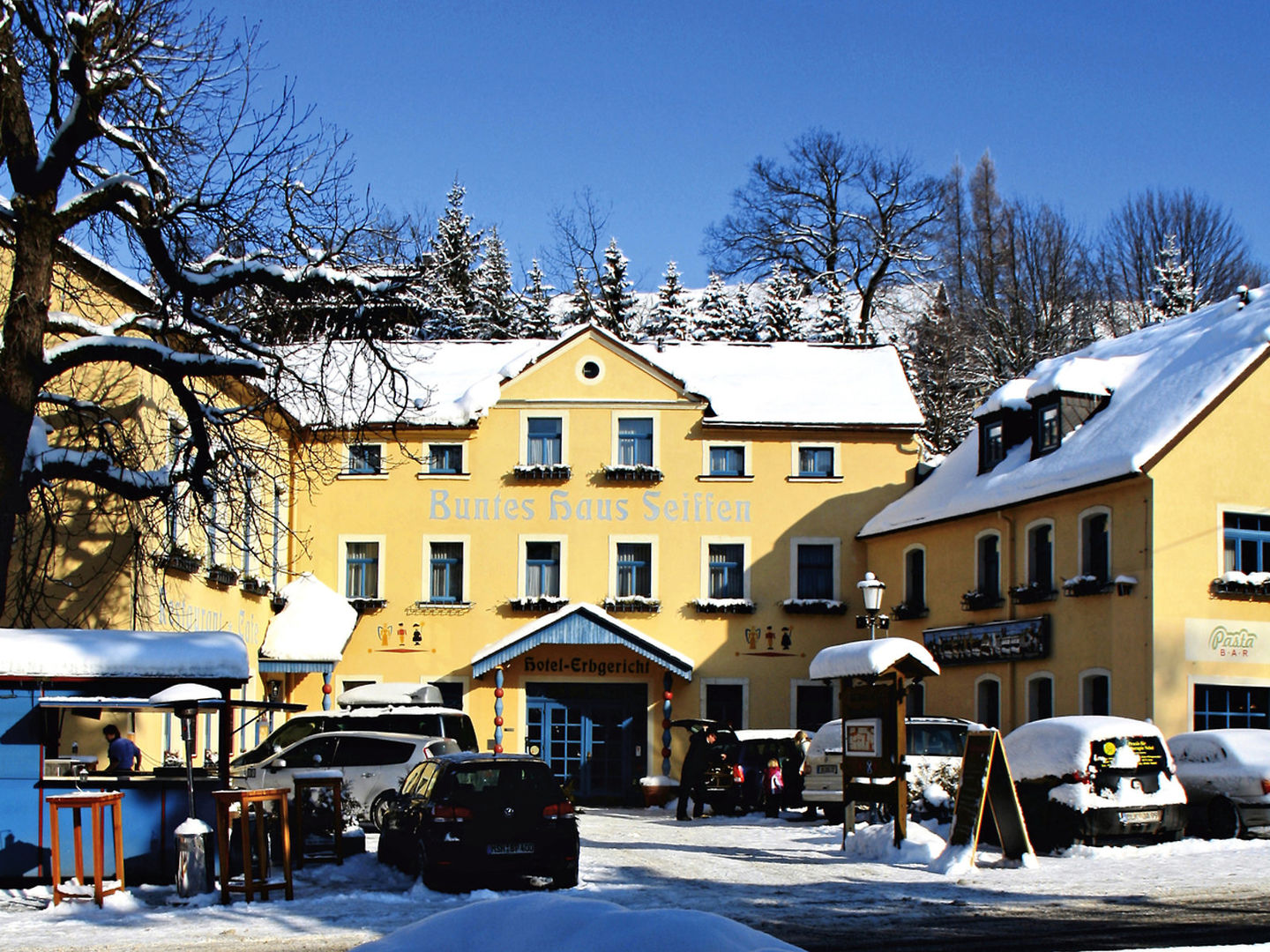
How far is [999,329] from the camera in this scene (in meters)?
52.2

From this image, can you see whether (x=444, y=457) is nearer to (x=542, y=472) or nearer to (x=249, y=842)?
(x=542, y=472)

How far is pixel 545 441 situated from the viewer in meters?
34.9

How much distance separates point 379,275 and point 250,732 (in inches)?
648

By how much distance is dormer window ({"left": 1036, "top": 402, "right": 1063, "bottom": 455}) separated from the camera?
2881 centimetres

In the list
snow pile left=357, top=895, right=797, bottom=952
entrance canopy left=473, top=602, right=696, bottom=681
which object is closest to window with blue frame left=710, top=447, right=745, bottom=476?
entrance canopy left=473, top=602, right=696, bottom=681

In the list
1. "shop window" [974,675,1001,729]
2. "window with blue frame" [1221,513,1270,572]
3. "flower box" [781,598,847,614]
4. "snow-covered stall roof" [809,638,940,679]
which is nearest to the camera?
"snow-covered stall roof" [809,638,940,679]

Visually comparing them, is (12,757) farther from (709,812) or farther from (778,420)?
(778,420)

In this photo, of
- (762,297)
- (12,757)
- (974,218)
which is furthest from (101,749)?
(974,218)

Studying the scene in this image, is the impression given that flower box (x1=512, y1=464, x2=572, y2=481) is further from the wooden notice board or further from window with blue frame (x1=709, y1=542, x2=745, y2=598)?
the wooden notice board

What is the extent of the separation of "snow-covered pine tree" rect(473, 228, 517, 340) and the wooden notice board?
4298cm

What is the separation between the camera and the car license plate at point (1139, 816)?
17.4 metres

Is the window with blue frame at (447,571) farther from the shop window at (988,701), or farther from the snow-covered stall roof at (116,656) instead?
the snow-covered stall roof at (116,656)

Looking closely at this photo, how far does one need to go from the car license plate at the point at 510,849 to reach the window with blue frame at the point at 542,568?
1990cm

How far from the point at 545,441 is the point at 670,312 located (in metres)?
27.9
